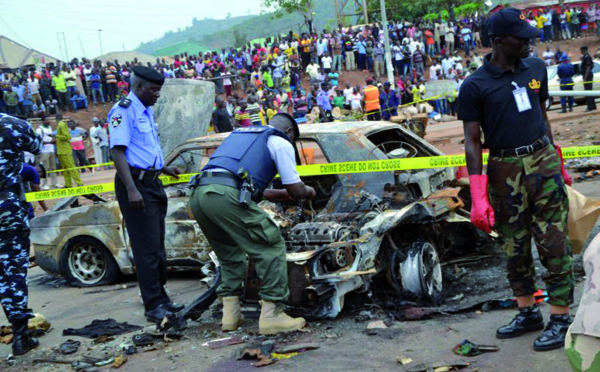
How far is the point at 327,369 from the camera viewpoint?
4555 millimetres

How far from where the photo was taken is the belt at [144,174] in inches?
228

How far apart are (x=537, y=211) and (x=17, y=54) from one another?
4338 centimetres

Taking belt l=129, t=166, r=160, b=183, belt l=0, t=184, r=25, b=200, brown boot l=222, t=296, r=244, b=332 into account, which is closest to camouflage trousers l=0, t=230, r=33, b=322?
belt l=0, t=184, r=25, b=200

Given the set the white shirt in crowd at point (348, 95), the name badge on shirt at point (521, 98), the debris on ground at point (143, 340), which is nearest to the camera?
the name badge on shirt at point (521, 98)

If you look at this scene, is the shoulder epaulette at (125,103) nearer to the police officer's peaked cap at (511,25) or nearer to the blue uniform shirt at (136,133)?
the blue uniform shirt at (136,133)

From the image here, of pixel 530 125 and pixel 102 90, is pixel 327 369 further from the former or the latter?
pixel 102 90

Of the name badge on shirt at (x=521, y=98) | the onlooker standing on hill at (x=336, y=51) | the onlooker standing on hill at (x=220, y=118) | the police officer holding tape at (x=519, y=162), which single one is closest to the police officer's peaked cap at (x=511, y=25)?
the police officer holding tape at (x=519, y=162)

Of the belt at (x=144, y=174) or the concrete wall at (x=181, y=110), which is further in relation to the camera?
the concrete wall at (x=181, y=110)

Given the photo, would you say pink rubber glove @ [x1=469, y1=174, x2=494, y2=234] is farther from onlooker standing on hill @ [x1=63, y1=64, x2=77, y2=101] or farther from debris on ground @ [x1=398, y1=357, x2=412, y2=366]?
onlooker standing on hill @ [x1=63, y1=64, x2=77, y2=101]

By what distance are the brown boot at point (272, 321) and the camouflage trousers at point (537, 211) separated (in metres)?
1.72

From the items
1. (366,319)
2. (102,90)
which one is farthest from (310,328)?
(102,90)

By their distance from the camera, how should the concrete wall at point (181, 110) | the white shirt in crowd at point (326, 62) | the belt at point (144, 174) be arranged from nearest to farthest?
the belt at point (144, 174) < the concrete wall at point (181, 110) < the white shirt in crowd at point (326, 62)

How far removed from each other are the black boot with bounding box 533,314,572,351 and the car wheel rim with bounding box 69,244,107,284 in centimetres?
500

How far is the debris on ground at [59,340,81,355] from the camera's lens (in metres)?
5.55
